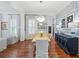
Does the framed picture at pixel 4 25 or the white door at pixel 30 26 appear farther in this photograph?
Answer: the white door at pixel 30 26

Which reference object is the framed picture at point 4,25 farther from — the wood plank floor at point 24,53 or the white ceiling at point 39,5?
the wood plank floor at point 24,53

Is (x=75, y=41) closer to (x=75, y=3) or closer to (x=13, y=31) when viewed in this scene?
(x=75, y=3)

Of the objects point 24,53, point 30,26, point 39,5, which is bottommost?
point 24,53

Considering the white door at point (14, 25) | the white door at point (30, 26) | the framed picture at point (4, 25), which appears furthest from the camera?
the white door at point (30, 26)

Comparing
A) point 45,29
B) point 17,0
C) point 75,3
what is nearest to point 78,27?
point 75,3

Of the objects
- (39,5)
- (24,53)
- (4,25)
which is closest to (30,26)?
(4,25)

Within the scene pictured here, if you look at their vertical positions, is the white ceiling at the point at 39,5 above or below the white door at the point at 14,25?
above

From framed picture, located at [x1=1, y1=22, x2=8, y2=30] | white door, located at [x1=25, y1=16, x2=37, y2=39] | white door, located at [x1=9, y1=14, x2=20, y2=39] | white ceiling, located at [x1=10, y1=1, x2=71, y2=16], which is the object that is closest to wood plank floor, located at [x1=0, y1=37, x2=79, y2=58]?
white ceiling, located at [x1=10, y1=1, x2=71, y2=16]

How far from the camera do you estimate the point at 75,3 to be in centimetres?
784

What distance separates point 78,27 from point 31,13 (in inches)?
340

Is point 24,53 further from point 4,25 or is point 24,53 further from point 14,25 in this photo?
point 14,25

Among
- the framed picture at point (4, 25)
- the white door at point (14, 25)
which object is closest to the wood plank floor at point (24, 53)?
the framed picture at point (4, 25)

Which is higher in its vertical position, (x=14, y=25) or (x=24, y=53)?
(x=14, y=25)

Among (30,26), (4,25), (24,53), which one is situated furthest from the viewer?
(30,26)
